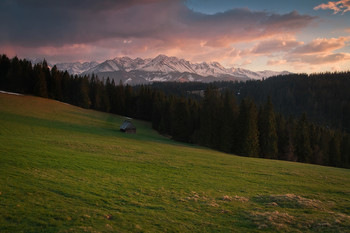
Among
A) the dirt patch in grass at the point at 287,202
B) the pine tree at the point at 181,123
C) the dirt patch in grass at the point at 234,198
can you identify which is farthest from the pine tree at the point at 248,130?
the dirt patch in grass at the point at 234,198

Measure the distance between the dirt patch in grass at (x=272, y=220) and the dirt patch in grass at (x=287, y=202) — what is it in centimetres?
241

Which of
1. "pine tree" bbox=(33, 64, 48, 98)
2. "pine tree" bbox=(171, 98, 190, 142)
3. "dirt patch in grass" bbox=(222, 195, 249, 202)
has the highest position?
"pine tree" bbox=(33, 64, 48, 98)

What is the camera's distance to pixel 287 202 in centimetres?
1484

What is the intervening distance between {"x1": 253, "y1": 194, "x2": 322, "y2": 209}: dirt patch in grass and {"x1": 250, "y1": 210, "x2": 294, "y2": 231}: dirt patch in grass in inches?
95.0

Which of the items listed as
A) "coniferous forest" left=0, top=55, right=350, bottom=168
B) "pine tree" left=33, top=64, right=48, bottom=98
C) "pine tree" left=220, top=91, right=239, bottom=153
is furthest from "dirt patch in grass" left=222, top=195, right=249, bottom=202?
"pine tree" left=33, top=64, right=48, bottom=98

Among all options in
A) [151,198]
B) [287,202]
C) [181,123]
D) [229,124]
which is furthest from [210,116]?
[151,198]

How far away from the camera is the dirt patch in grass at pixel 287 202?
1440cm

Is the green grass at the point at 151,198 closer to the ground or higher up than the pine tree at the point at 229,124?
closer to the ground

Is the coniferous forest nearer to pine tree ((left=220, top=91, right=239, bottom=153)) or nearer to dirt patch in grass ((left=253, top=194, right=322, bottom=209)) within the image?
pine tree ((left=220, top=91, right=239, bottom=153))

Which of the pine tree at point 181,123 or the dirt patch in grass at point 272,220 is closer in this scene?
the dirt patch in grass at point 272,220

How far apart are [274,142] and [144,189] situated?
44.6m

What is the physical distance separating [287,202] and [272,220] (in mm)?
4319

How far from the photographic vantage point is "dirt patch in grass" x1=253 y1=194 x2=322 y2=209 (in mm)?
14398

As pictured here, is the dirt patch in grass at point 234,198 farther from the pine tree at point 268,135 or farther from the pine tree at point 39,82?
the pine tree at point 39,82
